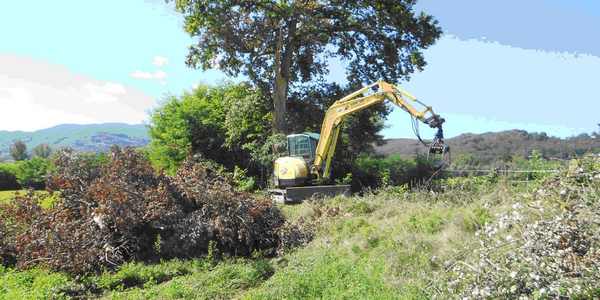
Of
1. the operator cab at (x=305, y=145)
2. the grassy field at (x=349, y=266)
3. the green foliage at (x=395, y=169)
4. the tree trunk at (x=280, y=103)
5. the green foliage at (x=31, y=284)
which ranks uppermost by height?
the tree trunk at (x=280, y=103)

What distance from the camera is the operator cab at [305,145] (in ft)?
53.1

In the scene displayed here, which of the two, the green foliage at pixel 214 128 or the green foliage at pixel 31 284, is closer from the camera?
the green foliage at pixel 31 284

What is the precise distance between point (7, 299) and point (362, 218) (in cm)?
595

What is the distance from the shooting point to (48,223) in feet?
34.3

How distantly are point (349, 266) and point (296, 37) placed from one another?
15.1 meters

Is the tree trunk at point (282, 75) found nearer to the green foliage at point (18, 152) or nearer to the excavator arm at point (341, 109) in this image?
the excavator arm at point (341, 109)

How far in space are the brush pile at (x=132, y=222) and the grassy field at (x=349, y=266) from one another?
477 millimetres

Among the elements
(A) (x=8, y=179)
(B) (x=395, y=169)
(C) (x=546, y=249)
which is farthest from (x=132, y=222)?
(A) (x=8, y=179)

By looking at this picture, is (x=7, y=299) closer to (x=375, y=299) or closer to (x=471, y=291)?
(x=375, y=299)

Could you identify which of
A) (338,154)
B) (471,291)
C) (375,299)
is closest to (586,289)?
(471,291)

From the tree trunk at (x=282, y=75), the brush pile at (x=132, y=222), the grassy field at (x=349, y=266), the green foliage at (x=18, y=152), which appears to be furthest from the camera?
the green foliage at (x=18, y=152)

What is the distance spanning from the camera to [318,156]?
15.5 metres

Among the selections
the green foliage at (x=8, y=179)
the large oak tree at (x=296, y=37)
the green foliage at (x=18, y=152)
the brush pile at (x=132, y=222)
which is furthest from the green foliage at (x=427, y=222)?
the green foliage at (x=18, y=152)

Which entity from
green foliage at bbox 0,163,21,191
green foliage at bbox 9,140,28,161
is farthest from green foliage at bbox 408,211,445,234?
green foliage at bbox 9,140,28,161
